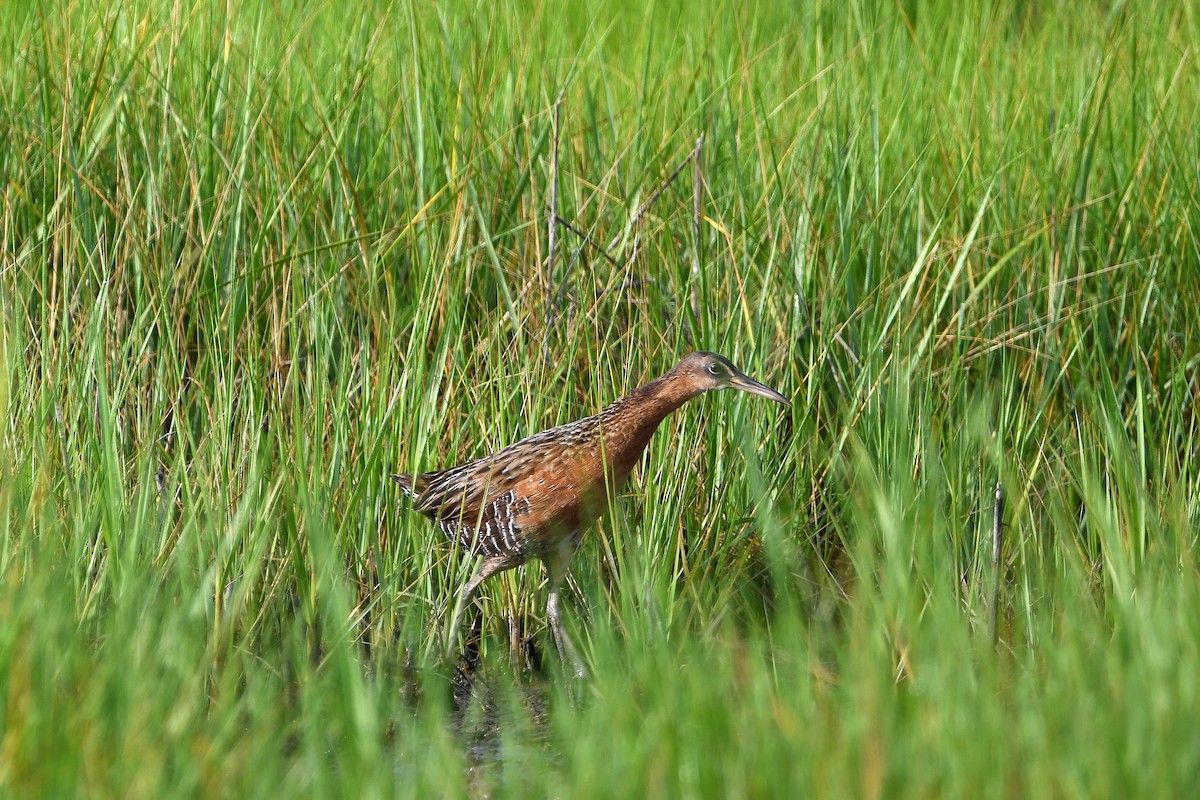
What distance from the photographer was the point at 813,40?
6301mm

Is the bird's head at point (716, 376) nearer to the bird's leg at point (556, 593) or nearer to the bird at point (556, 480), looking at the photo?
the bird at point (556, 480)

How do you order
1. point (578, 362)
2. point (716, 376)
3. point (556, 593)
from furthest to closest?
point (578, 362) → point (556, 593) → point (716, 376)

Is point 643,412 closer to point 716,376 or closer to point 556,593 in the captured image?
point 716,376

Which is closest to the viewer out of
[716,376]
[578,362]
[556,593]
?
[716,376]

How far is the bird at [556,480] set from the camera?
411 cm

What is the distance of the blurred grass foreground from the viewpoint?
9.58 ft

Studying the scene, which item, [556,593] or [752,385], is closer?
[752,385]

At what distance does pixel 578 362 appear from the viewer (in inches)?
192

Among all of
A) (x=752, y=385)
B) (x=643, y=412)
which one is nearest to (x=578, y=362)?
(x=643, y=412)

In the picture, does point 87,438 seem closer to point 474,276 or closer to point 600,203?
point 474,276

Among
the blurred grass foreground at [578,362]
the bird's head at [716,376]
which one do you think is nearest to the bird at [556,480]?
the bird's head at [716,376]

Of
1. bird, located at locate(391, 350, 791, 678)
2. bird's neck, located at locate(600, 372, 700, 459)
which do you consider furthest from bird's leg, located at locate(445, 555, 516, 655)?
bird's neck, located at locate(600, 372, 700, 459)

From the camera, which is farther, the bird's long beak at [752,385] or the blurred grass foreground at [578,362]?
the bird's long beak at [752,385]

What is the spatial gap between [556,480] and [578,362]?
0.84m
